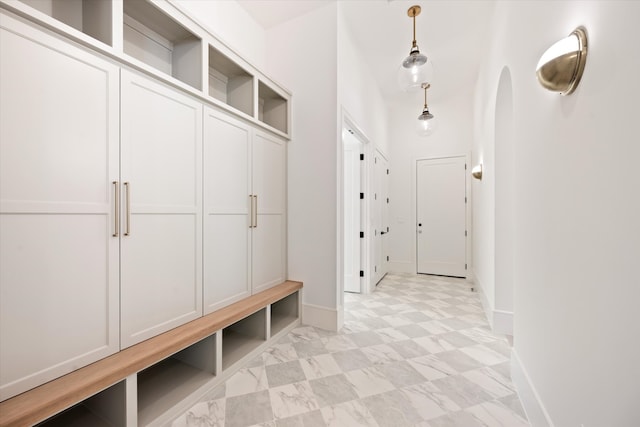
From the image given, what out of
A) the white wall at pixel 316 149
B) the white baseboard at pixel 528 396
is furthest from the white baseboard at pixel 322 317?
the white baseboard at pixel 528 396

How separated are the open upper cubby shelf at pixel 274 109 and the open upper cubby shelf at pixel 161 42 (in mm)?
908

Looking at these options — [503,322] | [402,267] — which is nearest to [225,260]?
[503,322]

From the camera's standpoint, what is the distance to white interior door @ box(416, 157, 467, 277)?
500cm

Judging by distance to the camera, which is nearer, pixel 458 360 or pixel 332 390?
pixel 332 390

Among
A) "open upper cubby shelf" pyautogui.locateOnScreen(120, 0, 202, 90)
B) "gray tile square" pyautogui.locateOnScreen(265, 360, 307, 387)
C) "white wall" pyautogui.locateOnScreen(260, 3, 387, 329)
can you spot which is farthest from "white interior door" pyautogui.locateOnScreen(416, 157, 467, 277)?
"open upper cubby shelf" pyautogui.locateOnScreen(120, 0, 202, 90)

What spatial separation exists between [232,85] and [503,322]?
357 centimetres

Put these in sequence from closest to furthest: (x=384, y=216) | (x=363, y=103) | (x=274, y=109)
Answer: (x=274, y=109)
(x=363, y=103)
(x=384, y=216)

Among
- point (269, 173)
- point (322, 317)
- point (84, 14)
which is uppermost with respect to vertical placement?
point (84, 14)

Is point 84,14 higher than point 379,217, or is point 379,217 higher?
point 84,14

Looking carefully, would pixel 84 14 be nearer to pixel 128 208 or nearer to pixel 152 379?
pixel 128 208

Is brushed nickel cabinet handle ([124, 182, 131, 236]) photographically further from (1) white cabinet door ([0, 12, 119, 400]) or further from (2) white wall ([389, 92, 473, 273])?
(2) white wall ([389, 92, 473, 273])

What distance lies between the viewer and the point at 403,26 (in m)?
3.05

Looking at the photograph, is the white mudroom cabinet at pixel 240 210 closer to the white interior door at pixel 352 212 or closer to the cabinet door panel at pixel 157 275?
the cabinet door panel at pixel 157 275

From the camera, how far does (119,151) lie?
4.68 feet
